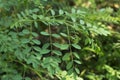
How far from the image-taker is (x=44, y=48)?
1655 mm

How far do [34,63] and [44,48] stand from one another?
101 mm

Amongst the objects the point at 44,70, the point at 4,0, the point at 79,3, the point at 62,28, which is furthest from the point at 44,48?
the point at 79,3

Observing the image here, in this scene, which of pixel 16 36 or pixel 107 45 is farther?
pixel 107 45

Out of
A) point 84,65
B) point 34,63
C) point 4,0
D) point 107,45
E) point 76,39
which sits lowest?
point 84,65

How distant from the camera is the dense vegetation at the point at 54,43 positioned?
165 cm

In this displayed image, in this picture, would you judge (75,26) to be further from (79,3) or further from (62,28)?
(79,3)

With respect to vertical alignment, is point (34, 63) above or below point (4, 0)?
below

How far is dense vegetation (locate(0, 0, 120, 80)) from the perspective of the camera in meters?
1.65

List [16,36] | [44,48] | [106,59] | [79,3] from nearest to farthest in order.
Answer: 1. [44,48]
2. [16,36]
3. [106,59]
4. [79,3]

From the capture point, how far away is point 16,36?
1.80 m

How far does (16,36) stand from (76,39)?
0.37 meters

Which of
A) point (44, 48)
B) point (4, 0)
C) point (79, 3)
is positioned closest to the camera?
point (44, 48)

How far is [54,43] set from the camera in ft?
5.41

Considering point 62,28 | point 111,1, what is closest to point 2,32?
point 62,28
